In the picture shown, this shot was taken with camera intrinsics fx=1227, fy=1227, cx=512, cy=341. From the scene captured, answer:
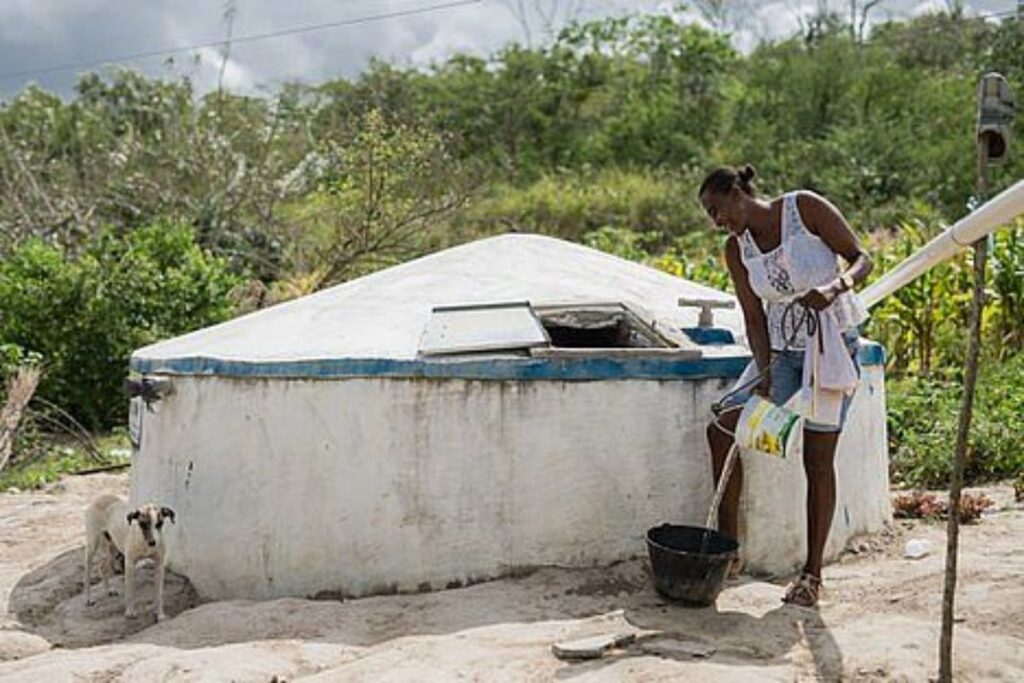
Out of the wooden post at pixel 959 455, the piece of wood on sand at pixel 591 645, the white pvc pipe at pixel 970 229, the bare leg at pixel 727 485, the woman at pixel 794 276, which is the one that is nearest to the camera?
the wooden post at pixel 959 455

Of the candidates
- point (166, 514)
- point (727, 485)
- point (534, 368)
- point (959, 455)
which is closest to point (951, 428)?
point (727, 485)

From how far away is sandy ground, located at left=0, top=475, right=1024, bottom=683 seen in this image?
419cm

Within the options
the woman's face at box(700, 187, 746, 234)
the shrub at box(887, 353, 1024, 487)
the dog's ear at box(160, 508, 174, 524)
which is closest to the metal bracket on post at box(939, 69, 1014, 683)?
the woman's face at box(700, 187, 746, 234)

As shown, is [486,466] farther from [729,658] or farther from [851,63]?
[851,63]

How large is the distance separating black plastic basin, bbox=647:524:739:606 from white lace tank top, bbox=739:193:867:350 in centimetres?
86

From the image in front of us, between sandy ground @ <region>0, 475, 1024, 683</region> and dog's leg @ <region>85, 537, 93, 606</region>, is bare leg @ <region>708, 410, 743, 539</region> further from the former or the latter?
dog's leg @ <region>85, 537, 93, 606</region>

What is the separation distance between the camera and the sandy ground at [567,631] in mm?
4188

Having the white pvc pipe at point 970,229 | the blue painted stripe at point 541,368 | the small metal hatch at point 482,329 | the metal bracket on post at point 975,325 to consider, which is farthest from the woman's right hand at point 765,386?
the metal bracket on post at point 975,325

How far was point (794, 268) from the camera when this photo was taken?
472cm

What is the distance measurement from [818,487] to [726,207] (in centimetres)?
114

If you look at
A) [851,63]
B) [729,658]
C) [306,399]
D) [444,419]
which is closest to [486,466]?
[444,419]

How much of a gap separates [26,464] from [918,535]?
7493mm

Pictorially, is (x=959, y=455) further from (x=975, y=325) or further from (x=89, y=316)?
(x=89, y=316)

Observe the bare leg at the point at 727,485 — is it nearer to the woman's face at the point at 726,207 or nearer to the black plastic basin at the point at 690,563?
the black plastic basin at the point at 690,563
